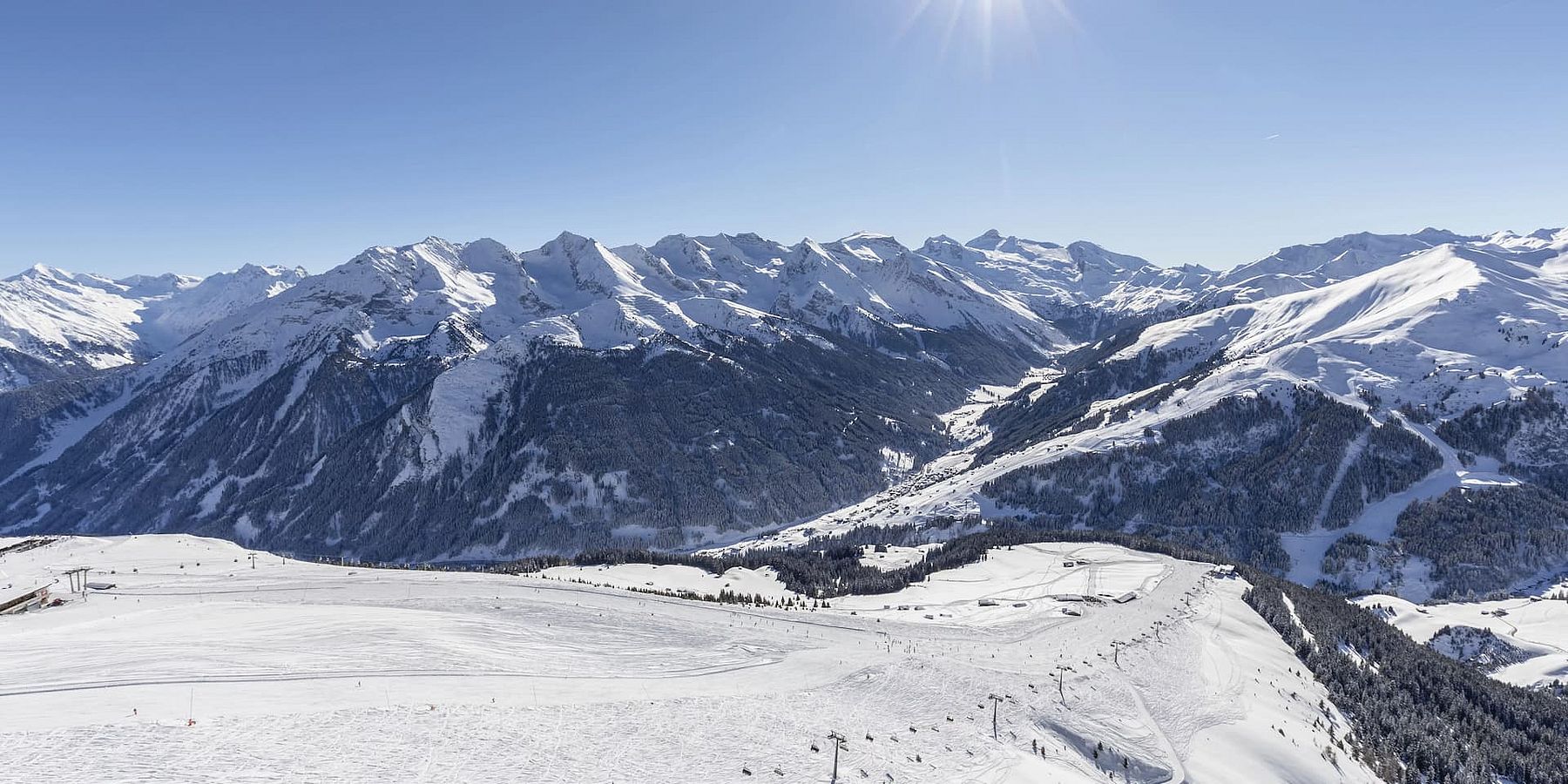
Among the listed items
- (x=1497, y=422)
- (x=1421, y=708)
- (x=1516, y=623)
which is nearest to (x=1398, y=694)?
(x=1421, y=708)

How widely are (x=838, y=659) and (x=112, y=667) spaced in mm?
56835

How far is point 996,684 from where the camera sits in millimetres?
63875

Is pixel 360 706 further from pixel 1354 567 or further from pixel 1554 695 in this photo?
pixel 1354 567

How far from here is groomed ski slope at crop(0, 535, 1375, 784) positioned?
40.5 metres

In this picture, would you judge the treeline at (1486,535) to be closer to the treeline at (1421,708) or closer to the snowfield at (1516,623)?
the snowfield at (1516,623)

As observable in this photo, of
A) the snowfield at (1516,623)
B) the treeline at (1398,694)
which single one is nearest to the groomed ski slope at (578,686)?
the treeline at (1398,694)

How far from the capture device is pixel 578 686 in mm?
54750

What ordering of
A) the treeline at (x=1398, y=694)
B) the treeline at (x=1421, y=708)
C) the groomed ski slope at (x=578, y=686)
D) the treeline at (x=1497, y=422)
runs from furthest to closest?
the treeline at (x=1497, y=422)
the treeline at (x=1398, y=694)
the treeline at (x=1421, y=708)
the groomed ski slope at (x=578, y=686)

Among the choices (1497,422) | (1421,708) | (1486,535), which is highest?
(1497,422)

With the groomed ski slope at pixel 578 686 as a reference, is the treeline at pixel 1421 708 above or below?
below

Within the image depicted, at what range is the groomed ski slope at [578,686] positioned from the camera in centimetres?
4053

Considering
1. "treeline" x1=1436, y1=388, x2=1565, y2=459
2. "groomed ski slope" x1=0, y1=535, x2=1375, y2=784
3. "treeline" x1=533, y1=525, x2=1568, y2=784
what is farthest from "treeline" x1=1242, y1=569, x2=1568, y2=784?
"treeline" x1=1436, y1=388, x2=1565, y2=459

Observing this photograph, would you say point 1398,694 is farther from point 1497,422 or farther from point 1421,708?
point 1497,422

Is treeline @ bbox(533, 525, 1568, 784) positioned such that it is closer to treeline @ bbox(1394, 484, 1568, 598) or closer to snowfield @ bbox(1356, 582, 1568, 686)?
snowfield @ bbox(1356, 582, 1568, 686)
